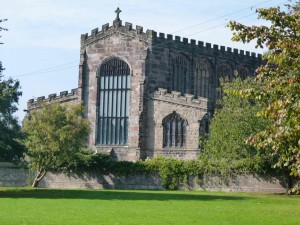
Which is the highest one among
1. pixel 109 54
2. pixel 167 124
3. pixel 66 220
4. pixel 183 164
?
pixel 109 54

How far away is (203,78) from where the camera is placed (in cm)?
6397

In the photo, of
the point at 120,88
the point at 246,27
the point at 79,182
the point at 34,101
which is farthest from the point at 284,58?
the point at 34,101

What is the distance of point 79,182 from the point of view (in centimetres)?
5628

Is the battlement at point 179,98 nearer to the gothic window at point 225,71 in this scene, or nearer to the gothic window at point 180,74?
the gothic window at point 180,74

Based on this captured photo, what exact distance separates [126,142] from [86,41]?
11.0 m

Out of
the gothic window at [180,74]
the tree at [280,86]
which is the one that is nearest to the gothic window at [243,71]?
the gothic window at [180,74]

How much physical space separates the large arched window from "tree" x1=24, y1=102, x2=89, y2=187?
8.51 meters

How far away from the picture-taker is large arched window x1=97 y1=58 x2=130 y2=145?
60938 mm

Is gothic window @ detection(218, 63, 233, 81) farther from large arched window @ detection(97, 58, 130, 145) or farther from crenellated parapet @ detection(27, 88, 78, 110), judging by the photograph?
crenellated parapet @ detection(27, 88, 78, 110)

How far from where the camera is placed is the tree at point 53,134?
164ft

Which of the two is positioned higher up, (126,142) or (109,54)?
(109,54)

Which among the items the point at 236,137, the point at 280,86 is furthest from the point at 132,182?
the point at 280,86

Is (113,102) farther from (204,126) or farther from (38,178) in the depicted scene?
(38,178)

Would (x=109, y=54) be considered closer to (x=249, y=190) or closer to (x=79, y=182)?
(x=79, y=182)
